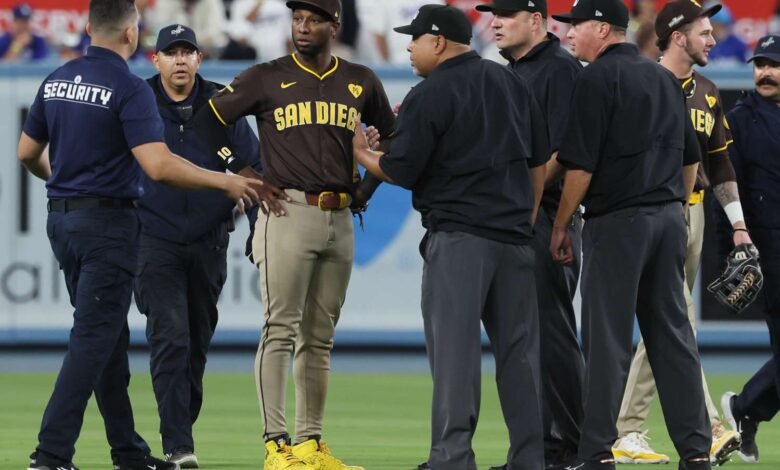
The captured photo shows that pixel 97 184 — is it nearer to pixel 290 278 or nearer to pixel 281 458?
pixel 290 278

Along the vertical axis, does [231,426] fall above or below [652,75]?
below

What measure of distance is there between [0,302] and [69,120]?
25.0ft

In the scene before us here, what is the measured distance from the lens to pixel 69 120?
805cm

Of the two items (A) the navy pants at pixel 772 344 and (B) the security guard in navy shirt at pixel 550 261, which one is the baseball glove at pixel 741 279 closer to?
(A) the navy pants at pixel 772 344

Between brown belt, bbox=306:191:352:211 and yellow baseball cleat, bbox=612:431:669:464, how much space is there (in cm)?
223

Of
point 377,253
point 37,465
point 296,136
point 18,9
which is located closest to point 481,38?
point 377,253

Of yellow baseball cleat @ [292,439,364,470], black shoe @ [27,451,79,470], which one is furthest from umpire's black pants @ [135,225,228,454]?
black shoe @ [27,451,79,470]

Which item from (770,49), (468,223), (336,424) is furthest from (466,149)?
(336,424)

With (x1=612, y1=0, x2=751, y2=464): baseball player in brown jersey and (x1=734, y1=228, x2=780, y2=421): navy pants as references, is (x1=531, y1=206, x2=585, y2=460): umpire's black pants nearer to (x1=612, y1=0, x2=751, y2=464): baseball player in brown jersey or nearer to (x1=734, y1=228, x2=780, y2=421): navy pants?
(x1=612, y1=0, x2=751, y2=464): baseball player in brown jersey

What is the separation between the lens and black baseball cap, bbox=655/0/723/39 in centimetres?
895

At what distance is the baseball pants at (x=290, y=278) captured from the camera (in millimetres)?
8484

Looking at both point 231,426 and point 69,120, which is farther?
point 231,426

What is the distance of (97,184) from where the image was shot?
8.04 m

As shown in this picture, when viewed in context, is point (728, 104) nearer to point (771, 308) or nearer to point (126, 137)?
point (771, 308)
